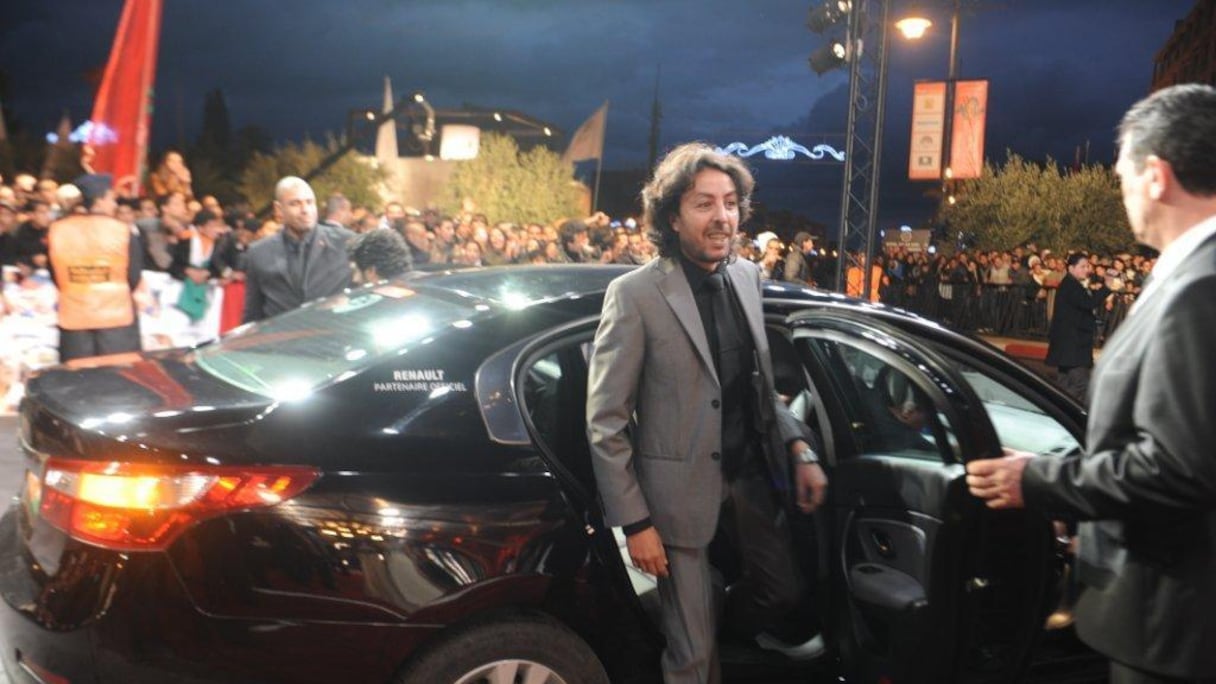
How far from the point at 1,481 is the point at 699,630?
4834mm

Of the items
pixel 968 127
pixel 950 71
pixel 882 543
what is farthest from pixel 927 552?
pixel 950 71

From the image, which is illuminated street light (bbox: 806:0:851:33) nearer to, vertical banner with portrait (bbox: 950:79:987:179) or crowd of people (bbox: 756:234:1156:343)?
crowd of people (bbox: 756:234:1156:343)

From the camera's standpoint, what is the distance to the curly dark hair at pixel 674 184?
8.67 ft

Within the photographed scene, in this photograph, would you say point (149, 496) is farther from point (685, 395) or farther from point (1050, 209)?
point (1050, 209)

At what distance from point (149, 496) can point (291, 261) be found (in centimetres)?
332

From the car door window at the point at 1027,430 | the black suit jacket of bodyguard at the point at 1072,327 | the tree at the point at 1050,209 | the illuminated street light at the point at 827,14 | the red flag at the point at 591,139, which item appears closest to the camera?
the car door window at the point at 1027,430

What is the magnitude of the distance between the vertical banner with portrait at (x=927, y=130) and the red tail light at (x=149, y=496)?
16.2 m

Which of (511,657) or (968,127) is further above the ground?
(968,127)

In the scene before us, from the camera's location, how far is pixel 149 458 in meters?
2.19

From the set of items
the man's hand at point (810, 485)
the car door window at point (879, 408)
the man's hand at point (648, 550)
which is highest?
the car door window at point (879, 408)

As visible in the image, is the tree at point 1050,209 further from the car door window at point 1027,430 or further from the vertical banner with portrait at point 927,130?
the car door window at point 1027,430

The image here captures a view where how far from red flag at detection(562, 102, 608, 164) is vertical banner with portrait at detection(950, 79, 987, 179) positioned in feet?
37.6

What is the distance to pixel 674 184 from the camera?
2.63 meters

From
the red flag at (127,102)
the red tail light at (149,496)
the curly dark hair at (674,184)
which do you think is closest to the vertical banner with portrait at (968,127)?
the red flag at (127,102)
